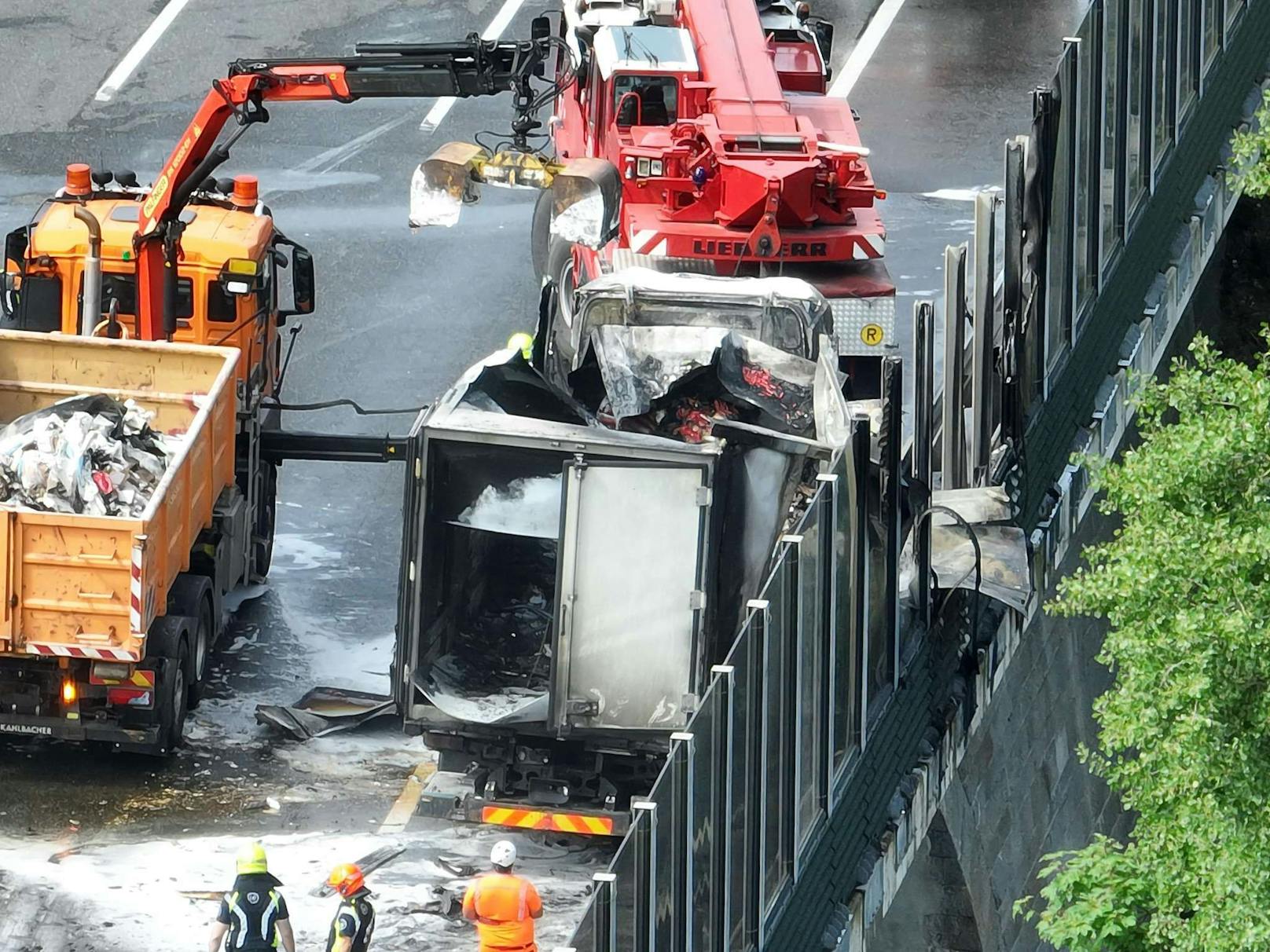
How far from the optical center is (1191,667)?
14.4 meters

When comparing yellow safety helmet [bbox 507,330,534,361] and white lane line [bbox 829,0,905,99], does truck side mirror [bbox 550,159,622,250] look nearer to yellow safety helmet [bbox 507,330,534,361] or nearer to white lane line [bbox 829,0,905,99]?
yellow safety helmet [bbox 507,330,534,361]

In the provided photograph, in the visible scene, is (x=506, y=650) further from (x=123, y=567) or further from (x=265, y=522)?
(x=265, y=522)

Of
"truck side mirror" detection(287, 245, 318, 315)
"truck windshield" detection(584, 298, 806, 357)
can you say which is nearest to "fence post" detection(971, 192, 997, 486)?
"truck windshield" detection(584, 298, 806, 357)

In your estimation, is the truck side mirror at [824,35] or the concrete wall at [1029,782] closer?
the concrete wall at [1029,782]

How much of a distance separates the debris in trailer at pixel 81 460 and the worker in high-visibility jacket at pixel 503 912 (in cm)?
436

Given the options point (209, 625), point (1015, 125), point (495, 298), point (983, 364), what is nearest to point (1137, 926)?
point (983, 364)

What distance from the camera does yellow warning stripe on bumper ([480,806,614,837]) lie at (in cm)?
1595

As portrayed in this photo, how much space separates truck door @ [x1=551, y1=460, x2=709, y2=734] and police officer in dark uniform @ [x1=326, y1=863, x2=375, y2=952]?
176 cm

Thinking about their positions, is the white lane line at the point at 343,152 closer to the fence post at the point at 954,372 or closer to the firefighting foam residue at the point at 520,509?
the firefighting foam residue at the point at 520,509

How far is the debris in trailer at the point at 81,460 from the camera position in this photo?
55.6ft

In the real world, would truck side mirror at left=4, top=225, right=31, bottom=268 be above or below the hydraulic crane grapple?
below

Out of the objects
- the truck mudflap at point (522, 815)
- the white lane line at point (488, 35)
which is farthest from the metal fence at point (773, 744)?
the white lane line at point (488, 35)

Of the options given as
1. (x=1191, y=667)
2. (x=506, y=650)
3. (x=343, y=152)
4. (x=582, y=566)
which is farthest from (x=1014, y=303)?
(x=343, y=152)

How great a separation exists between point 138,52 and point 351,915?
17.7m
